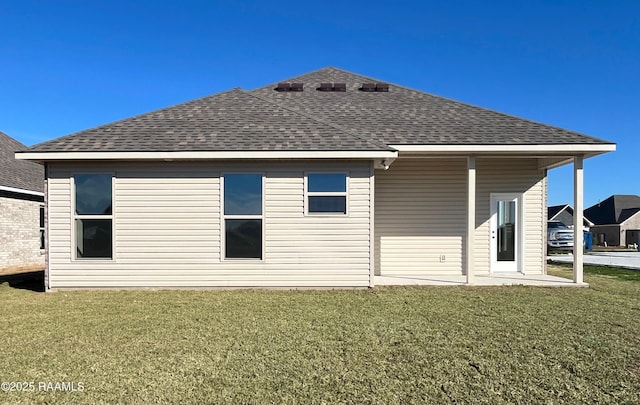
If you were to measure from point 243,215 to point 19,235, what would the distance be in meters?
9.46

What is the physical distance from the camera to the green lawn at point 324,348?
333cm

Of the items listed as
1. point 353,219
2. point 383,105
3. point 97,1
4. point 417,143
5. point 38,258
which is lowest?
point 38,258

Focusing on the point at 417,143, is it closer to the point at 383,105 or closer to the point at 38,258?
the point at 383,105

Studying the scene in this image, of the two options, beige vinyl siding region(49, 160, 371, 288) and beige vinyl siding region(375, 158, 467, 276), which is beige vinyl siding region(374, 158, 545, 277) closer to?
beige vinyl siding region(375, 158, 467, 276)

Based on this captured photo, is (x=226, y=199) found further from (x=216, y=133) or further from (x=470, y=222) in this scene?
(x=470, y=222)

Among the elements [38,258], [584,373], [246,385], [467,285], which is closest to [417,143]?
[467,285]

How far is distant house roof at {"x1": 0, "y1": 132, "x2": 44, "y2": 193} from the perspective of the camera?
12055 mm

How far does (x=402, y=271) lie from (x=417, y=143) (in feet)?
11.2

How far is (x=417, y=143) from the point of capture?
841 centimetres

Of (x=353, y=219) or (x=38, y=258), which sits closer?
(x=353, y=219)

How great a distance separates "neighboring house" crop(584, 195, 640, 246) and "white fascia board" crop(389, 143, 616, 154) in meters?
37.4

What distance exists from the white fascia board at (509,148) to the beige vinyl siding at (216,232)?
147 cm

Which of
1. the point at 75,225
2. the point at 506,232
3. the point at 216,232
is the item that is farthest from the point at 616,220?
the point at 75,225

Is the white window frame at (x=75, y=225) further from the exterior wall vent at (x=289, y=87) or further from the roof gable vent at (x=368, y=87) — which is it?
the roof gable vent at (x=368, y=87)
